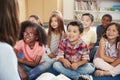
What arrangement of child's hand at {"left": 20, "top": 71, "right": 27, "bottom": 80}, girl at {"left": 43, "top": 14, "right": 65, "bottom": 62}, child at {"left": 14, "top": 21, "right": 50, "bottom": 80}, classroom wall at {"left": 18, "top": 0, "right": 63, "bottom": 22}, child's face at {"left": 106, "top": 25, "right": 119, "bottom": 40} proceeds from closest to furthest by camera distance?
child's hand at {"left": 20, "top": 71, "right": 27, "bottom": 80}
child at {"left": 14, "top": 21, "right": 50, "bottom": 80}
child's face at {"left": 106, "top": 25, "right": 119, "bottom": 40}
girl at {"left": 43, "top": 14, "right": 65, "bottom": 62}
classroom wall at {"left": 18, "top": 0, "right": 63, "bottom": 22}

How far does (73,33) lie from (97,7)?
2.05 metres

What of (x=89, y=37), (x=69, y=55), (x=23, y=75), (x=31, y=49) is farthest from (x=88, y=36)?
(x=23, y=75)

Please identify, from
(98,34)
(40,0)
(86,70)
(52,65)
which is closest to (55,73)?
(52,65)

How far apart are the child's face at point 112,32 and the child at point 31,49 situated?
23.9 inches

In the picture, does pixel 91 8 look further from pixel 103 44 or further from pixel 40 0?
pixel 103 44

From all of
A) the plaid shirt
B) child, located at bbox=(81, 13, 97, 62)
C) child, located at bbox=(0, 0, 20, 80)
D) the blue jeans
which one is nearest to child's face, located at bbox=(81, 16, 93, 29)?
child, located at bbox=(81, 13, 97, 62)

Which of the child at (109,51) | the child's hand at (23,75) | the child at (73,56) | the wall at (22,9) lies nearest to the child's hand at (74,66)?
the child at (73,56)

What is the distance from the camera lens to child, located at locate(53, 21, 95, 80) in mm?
1840

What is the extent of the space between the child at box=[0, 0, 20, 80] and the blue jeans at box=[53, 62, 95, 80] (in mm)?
1239

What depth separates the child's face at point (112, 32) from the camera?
201 centimetres

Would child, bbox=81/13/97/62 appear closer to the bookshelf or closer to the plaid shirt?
the plaid shirt

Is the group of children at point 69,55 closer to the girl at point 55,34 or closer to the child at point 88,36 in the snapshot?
the girl at point 55,34

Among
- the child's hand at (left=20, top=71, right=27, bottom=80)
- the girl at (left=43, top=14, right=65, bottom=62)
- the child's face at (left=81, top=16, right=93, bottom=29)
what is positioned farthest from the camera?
the child's face at (left=81, top=16, right=93, bottom=29)

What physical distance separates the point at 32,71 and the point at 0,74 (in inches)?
50.2
